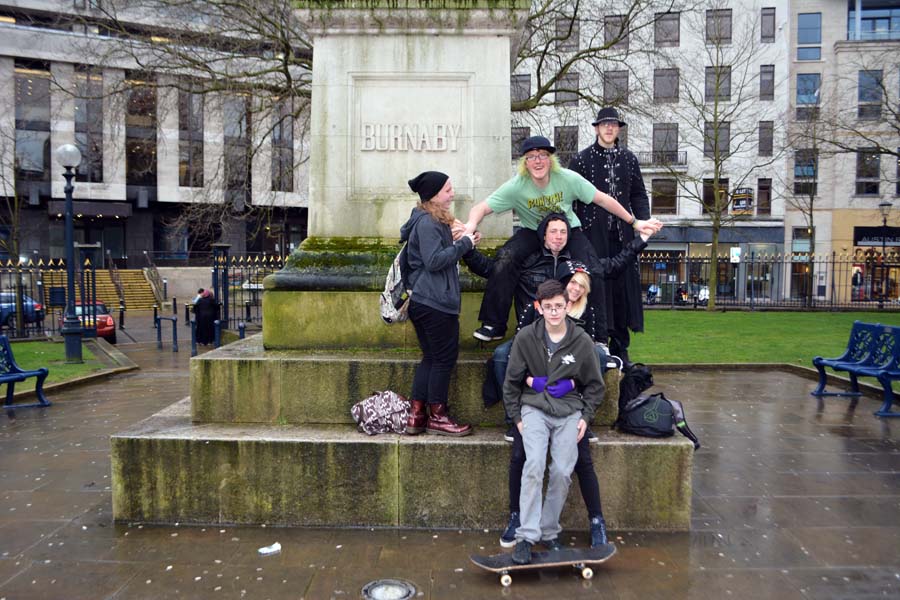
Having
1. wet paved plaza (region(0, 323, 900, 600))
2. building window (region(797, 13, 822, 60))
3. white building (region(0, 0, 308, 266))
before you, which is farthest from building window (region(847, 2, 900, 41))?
wet paved plaza (region(0, 323, 900, 600))

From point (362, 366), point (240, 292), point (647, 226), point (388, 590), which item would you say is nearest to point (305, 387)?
point (362, 366)

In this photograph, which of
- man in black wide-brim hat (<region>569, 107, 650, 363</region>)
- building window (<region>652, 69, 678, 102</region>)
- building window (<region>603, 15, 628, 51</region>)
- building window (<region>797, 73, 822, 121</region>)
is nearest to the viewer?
man in black wide-brim hat (<region>569, 107, 650, 363</region>)

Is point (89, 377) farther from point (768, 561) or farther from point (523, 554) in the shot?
point (768, 561)

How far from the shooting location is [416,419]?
4.86 m

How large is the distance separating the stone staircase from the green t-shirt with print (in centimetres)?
3666

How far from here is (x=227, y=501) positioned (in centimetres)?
477

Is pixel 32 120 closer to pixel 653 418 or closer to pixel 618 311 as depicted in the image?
pixel 618 311

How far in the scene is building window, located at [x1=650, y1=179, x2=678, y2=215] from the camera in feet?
137

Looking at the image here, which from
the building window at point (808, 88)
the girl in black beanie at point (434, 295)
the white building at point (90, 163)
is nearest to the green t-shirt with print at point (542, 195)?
the girl in black beanie at point (434, 295)

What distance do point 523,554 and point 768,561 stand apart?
59.8 inches

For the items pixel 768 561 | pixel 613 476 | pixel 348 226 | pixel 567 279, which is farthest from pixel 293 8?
pixel 768 561

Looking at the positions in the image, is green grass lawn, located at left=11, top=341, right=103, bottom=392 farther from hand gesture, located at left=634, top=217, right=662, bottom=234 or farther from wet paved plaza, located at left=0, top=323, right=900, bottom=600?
hand gesture, located at left=634, top=217, right=662, bottom=234

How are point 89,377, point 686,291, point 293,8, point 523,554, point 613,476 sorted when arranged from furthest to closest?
point 686,291, point 89,377, point 293,8, point 613,476, point 523,554

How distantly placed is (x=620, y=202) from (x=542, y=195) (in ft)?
3.43
